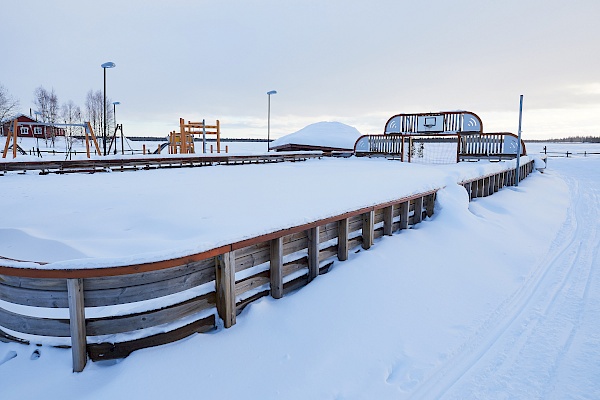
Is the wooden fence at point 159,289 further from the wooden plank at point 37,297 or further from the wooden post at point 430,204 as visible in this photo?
the wooden post at point 430,204

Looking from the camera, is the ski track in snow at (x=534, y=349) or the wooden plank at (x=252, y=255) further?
the wooden plank at (x=252, y=255)

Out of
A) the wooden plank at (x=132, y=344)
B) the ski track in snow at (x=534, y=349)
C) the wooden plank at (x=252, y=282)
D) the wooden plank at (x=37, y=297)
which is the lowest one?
the ski track in snow at (x=534, y=349)

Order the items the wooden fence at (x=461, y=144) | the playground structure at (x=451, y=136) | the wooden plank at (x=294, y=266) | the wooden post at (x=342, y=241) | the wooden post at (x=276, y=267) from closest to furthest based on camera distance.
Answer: the wooden post at (x=276, y=267)
the wooden plank at (x=294, y=266)
the wooden post at (x=342, y=241)
the wooden fence at (x=461, y=144)
the playground structure at (x=451, y=136)

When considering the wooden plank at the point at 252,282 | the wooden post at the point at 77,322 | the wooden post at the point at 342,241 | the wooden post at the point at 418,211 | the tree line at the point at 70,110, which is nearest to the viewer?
the wooden post at the point at 77,322

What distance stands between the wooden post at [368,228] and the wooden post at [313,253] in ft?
5.49

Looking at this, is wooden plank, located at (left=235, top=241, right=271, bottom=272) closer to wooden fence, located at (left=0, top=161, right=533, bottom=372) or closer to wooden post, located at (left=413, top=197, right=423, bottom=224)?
wooden fence, located at (left=0, top=161, right=533, bottom=372)

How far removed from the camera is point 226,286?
15.8 ft

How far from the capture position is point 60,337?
4355 millimetres

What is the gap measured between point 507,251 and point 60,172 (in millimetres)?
13712

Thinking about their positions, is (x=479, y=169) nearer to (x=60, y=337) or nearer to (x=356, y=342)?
(x=356, y=342)

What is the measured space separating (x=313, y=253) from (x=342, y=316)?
1.25 m

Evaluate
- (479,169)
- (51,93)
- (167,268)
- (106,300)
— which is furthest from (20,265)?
(51,93)

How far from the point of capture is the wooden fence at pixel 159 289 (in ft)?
13.4

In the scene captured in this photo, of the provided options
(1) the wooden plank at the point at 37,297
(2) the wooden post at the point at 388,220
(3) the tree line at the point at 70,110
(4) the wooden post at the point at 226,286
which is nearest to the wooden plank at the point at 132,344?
(4) the wooden post at the point at 226,286
